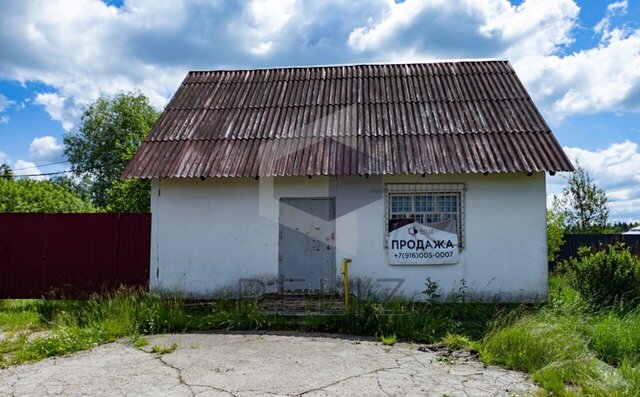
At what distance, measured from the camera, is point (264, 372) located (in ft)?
19.0

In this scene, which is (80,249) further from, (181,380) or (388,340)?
(388,340)

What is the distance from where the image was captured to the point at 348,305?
27.2 ft

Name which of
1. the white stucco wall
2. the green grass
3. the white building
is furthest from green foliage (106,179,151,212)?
the green grass

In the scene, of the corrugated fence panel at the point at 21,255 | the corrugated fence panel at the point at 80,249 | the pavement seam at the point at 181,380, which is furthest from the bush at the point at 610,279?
the corrugated fence panel at the point at 21,255

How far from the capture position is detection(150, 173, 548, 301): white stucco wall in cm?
923

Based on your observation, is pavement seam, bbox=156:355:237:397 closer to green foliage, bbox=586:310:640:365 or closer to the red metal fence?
the red metal fence

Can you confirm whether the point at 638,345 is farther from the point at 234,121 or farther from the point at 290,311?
the point at 234,121

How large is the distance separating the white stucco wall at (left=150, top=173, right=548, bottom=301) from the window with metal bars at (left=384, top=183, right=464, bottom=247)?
5.8 inches

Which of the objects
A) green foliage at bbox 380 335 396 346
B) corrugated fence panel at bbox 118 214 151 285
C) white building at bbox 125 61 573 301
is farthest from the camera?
corrugated fence panel at bbox 118 214 151 285

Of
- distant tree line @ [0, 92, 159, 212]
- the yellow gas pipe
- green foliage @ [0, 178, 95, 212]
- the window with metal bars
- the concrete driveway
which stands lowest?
the concrete driveway

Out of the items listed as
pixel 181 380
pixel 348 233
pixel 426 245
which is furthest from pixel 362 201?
pixel 181 380

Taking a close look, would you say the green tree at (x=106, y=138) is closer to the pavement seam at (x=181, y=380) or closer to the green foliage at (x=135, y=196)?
the green foliage at (x=135, y=196)

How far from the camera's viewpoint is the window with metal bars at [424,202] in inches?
372

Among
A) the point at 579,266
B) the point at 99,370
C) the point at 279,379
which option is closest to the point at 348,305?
the point at 279,379
